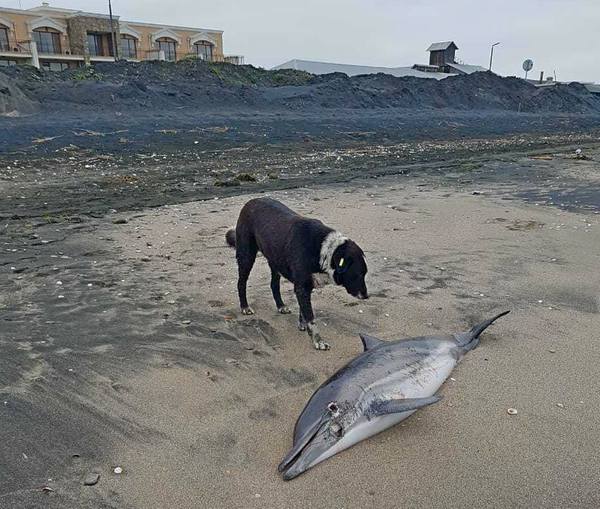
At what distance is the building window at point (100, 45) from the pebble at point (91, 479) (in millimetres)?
57975

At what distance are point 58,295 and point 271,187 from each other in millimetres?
8588

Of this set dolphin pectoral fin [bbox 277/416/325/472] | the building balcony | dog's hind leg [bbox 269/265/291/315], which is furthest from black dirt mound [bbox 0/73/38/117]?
dolphin pectoral fin [bbox 277/416/325/472]

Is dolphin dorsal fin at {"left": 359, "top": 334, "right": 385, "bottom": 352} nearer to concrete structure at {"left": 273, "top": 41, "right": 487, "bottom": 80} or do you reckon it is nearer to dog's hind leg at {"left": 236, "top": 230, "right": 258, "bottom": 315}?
dog's hind leg at {"left": 236, "top": 230, "right": 258, "bottom": 315}

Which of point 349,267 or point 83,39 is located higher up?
point 83,39

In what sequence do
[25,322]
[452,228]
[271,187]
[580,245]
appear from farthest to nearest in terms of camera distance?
1. [271,187]
2. [452,228]
3. [580,245]
4. [25,322]

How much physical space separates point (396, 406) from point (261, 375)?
1405 mm

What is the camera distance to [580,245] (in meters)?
8.81

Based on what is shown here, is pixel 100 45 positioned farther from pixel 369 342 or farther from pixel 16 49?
pixel 369 342

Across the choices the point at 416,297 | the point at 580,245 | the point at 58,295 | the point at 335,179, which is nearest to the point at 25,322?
the point at 58,295

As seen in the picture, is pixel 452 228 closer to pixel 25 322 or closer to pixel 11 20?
pixel 25 322

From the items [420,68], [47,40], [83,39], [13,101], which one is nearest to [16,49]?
[47,40]

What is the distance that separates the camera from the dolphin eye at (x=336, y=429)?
371 centimetres

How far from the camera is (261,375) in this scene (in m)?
4.80

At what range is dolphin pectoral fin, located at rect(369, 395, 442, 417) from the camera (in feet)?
12.7
